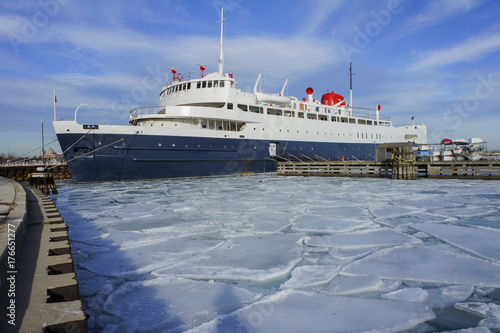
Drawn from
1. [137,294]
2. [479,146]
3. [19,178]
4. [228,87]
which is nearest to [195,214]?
[137,294]

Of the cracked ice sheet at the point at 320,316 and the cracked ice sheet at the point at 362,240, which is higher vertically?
the cracked ice sheet at the point at 362,240

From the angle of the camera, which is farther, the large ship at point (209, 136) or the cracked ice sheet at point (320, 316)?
the large ship at point (209, 136)

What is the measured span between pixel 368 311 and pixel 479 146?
97.1 feet

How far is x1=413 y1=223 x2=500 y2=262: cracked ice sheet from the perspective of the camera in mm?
3615

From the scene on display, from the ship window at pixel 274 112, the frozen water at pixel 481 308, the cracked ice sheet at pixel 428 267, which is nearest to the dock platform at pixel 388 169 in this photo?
the ship window at pixel 274 112

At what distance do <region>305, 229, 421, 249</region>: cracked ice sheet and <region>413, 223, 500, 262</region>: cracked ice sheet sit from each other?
0.48 meters

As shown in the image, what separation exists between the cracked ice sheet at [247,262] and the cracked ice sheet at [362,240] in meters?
0.30

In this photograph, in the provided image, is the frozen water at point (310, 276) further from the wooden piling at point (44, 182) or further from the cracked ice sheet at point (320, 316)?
the wooden piling at point (44, 182)

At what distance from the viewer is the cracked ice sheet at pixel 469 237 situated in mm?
3615

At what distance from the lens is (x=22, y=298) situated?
5.97 feet

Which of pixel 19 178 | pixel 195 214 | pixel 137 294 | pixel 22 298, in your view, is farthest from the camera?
pixel 19 178

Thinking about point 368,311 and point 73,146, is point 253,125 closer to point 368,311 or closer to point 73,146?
point 73,146

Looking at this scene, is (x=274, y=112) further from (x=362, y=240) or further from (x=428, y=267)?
(x=428, y=267)

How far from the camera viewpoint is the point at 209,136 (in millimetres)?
16438
